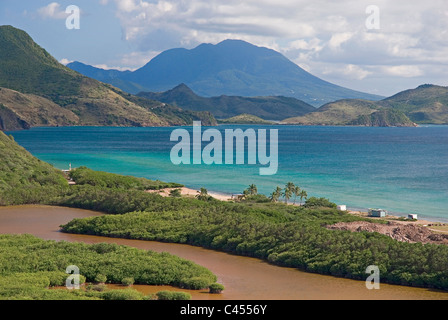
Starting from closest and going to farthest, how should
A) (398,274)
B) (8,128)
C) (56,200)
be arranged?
(398,274)
(56,200)
(8,128)

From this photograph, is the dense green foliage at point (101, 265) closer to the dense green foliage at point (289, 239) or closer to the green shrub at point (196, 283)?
the green shrub at point (196, 283)

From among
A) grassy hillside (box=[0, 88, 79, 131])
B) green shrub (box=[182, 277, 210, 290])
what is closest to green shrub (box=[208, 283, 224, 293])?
green shrub (box=[182, 277, 210, 290])

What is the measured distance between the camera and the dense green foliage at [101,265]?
20547 millimetres

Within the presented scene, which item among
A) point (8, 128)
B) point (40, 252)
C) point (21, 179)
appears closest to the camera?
point (40, 252)

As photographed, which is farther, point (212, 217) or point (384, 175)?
point (384, 175)

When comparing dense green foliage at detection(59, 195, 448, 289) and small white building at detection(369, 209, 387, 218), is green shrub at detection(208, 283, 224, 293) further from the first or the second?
small white building at detection(369, 209, 387, 218)

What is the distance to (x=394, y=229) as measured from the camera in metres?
28.2

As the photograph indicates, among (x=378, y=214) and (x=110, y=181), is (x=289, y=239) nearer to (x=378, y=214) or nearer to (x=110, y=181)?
(x=378, y=214)

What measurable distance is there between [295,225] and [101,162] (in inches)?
2283

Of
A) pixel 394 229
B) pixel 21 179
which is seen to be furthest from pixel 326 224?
pixel 21 179

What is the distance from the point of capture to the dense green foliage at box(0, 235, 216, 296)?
2055 centimetres

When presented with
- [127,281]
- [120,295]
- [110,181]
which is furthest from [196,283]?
[110,181]
